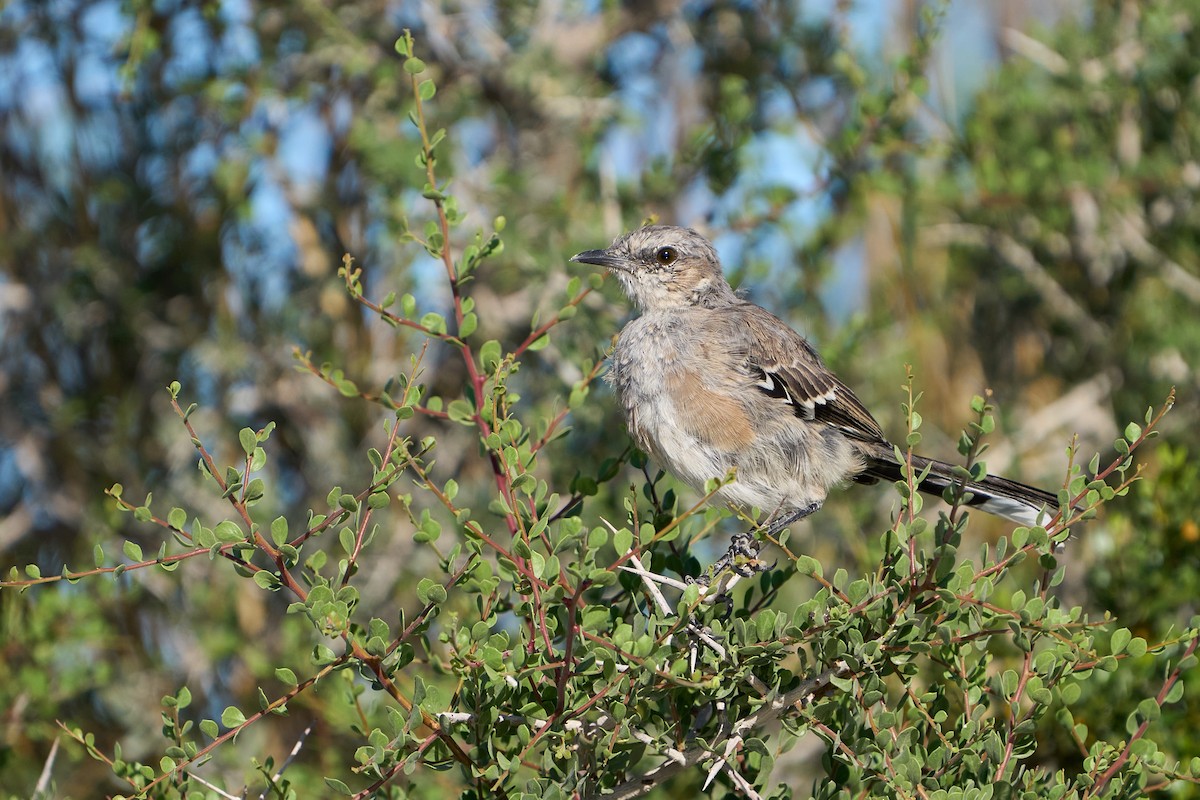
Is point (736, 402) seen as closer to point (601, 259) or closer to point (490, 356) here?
point (601, 259)

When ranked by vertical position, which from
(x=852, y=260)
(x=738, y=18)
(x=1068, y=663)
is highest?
(x=738, y=18)

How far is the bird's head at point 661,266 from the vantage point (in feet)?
15.9

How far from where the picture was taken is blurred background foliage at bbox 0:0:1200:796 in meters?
5.23

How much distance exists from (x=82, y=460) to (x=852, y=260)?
4.58 meters

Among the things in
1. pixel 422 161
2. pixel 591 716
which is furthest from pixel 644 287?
pixel 591 716

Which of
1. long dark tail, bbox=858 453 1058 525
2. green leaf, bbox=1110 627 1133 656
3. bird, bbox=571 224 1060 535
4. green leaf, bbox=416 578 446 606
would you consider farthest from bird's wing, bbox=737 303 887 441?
green leaf, bbox=416 578 446 606

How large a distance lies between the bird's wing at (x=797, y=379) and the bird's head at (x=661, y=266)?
305 millimetres

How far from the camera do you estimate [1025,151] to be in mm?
6004

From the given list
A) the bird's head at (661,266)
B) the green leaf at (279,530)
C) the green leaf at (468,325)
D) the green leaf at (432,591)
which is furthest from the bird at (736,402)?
the green leaf at (279,530)

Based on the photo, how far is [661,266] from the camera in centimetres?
492

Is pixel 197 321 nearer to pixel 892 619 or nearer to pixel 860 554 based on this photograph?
pixel 860 554

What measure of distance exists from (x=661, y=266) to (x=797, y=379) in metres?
0.77

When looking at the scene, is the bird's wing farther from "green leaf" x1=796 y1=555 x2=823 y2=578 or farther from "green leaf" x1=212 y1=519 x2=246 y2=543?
"green leaf" x1=212 y1=519 x2=246 y2=543

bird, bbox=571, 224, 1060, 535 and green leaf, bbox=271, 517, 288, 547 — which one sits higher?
green leaf, bbox=271, 517, 288, 547
